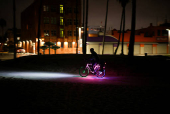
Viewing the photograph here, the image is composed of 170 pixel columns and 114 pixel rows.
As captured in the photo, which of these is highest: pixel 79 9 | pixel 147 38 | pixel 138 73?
pixel 79 9

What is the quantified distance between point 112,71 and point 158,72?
3.66 m

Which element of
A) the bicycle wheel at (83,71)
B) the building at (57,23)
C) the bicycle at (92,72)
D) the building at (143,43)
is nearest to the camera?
the bicycle at (92,72)

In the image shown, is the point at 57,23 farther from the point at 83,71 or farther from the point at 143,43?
the point at 83,71

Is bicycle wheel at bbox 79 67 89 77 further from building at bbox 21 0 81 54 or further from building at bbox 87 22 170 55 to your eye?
building at bbox 21 0 81 54

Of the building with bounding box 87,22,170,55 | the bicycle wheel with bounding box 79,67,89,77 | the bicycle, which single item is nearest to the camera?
the bicycle

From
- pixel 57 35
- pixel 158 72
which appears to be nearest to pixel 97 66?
pixel 158 72

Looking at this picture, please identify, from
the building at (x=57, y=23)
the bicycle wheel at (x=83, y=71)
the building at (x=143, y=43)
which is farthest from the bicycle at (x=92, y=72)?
the building at (x=57, y=23)

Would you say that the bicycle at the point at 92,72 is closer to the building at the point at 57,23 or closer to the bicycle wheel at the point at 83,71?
the bicycle wheel at the point at 83,71

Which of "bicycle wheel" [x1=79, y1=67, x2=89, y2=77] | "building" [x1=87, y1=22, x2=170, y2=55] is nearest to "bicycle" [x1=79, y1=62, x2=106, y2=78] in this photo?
"bicycle wheel" [x1=79, y1=67, x2=89, y2=77]

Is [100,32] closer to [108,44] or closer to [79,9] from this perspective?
[108,44]

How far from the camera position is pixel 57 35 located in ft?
218

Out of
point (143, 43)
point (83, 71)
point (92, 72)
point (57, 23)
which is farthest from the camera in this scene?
point (57, 23)

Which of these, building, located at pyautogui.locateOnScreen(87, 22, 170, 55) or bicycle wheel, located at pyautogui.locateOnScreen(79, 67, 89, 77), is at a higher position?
building, located at pyautogui.locateOnScreen(87, 22, 170, 55)

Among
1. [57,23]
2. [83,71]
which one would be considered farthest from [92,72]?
[57,23]
